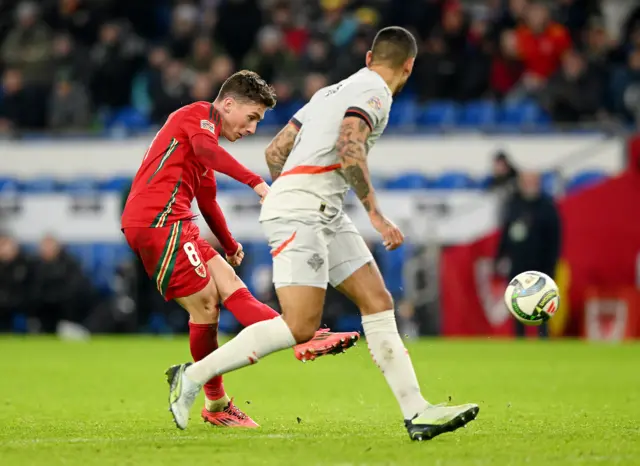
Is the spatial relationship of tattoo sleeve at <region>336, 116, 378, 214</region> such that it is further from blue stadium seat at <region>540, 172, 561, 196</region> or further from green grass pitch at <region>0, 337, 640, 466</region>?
blue stadium seat at <region>540, 172, 561, 196</region>

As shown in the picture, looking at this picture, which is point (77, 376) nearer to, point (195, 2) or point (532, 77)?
point (532, 77)

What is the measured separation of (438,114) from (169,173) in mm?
11965

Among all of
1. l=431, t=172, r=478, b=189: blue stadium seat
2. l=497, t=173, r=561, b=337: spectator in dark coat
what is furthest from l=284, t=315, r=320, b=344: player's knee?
l=431, t=172, r=478, b=189: blue stadium seat

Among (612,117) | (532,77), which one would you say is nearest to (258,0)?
(532,77)

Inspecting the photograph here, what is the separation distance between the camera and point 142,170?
7.29 metres

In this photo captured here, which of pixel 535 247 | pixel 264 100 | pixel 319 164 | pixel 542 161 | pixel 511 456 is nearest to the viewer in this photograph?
pixel 511 456

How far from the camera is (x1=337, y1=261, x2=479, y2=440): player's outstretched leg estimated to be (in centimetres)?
619

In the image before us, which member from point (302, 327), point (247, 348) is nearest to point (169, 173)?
point (247, 348)

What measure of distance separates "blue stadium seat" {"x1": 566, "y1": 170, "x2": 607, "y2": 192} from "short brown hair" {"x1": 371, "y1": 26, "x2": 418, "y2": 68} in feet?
37.1

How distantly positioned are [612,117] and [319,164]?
12708 millimetres

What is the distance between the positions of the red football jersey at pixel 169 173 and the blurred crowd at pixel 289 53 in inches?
437

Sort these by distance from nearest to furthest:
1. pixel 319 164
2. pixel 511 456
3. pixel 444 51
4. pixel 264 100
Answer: pixel 511 456 → pixel 319 164 → pixel 264 100 → pixel 444 51

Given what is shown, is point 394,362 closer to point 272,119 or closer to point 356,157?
point 356,157

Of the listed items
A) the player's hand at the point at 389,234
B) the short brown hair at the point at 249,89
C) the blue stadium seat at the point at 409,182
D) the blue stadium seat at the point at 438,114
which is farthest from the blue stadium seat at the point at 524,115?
the player's hand at the point at 389,234
